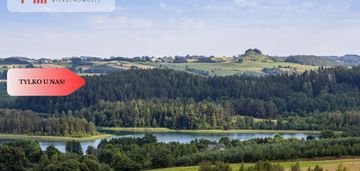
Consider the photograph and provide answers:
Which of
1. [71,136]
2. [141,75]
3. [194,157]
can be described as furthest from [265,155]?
[141,75]

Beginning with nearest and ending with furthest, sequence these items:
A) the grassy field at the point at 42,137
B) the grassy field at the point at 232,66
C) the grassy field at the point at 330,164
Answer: the grassy field at the point at 330,164 < the grassy field at the point at 42,137 < the grassy field at the point at 232,66

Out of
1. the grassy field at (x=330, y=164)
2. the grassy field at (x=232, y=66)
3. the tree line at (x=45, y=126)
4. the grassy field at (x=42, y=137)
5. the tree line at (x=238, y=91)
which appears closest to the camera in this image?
the grassy field at (x=330, y=164)

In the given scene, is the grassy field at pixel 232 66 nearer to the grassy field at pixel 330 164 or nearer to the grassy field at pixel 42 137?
the grassy field at pixel 42 137

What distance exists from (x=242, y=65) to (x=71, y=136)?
7369 centimetres

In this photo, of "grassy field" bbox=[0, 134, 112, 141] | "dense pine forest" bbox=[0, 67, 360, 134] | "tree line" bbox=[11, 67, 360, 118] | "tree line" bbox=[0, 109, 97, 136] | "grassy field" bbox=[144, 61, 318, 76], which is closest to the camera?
"grassy field" bbox=[0, 134, 112, 141]

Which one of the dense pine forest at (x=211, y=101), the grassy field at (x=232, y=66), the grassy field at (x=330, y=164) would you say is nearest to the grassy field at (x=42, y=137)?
the dense pine forest at (x=211, y=101)

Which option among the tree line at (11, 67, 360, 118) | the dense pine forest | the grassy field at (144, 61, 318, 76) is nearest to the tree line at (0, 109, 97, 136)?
the dense pine forest

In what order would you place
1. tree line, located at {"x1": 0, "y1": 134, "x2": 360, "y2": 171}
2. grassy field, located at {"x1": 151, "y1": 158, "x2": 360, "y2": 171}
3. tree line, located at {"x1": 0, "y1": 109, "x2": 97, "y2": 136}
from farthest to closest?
tree line, located at {"x1": 0, "y1": 109, "x2": 97, "y2": 136} < tree line, located at {"x1": 0, "y1": 134, "x2": 360, "y2": 171} < grassy field, located at {"x1": 151, "y1": 158, "x2": 360, "y2": 171}

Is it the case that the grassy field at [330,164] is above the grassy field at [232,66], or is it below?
above

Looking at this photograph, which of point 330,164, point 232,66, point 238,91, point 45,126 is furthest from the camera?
point 232,66

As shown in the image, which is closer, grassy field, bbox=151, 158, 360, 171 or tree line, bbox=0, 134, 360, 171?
grassy field, bbox=151, 158, 360, 171

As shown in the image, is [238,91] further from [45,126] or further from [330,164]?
[330,164]

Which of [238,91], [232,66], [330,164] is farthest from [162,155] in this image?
[232,66]

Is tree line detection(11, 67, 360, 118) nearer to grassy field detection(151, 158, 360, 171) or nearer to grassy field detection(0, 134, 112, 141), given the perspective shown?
grassy field detection(0, 134, 112, 141)
